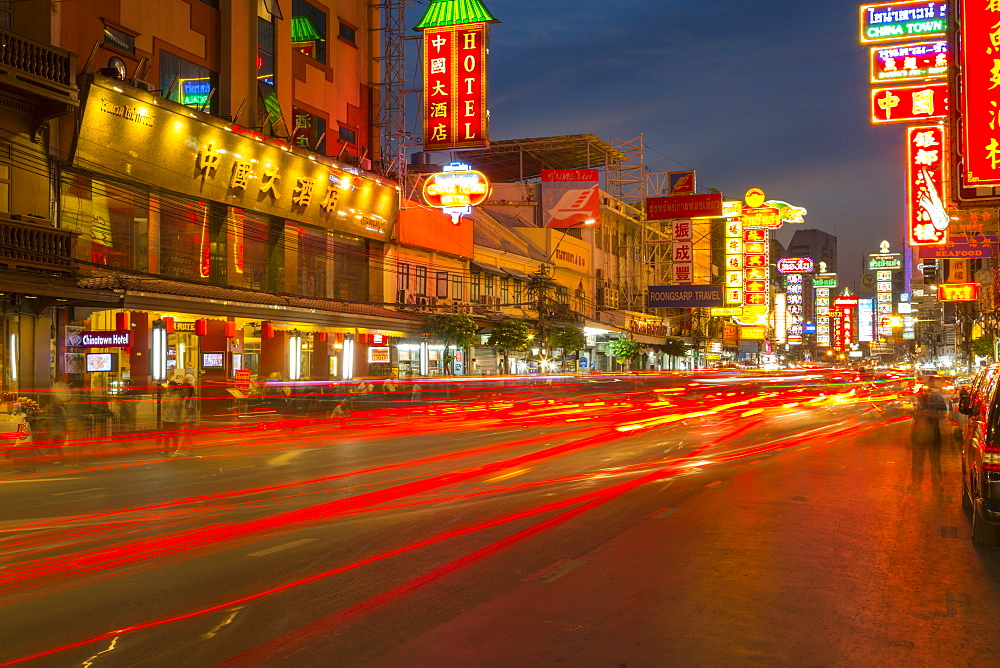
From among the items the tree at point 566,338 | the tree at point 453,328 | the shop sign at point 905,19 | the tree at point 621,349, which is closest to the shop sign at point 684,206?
the tree at point 621,349

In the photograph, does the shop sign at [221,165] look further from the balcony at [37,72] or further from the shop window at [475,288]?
the shop window at [475,288]

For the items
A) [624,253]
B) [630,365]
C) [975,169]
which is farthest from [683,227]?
[975,169]

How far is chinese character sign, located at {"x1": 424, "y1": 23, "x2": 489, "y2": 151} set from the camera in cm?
3278

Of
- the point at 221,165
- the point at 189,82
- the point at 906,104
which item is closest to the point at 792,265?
the point at 906,104

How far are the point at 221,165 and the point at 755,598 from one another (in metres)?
26.3

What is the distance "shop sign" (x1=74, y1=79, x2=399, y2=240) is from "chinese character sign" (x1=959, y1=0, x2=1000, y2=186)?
21088mm

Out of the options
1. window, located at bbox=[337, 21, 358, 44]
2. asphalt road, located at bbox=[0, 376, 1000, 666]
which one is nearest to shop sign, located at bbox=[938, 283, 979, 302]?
window, located at bbox=[337, 21, 358, 44]

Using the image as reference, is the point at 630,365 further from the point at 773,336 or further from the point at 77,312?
the point at 77,312

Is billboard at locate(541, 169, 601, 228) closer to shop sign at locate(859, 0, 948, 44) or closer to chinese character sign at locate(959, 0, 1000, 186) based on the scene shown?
shop sign at locate(859, 0, 948, 44)

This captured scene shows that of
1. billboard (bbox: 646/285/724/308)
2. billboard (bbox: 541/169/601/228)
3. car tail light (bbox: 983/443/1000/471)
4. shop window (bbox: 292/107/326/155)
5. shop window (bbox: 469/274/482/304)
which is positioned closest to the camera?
car tail light (bbox: 983/443/1000/471)

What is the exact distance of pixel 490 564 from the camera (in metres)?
8.60

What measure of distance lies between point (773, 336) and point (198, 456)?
341ft

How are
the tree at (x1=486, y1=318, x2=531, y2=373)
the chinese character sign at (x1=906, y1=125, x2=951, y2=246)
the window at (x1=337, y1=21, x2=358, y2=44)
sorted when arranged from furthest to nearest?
the tree at (x1=486, y1=318, x2=531, y2=373) → the window at (x1=337, y1=21, x2=358, y2=44) → the chinese character sign at (x1=906, y1=125, x2=951, y2=246)

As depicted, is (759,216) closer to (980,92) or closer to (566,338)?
(566,338)
